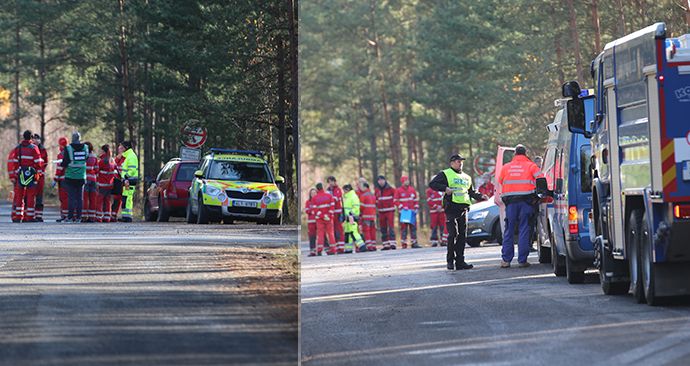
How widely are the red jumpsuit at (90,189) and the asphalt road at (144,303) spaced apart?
25.4 ft

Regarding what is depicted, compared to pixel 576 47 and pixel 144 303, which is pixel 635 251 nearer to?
pixel 144 303

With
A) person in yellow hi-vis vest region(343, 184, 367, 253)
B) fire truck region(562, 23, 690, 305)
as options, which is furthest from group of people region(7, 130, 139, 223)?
fire truck region(562, 23, 690, 305)

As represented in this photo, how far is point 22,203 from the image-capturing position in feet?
105

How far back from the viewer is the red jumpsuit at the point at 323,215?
113ft

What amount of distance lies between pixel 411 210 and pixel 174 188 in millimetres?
6729

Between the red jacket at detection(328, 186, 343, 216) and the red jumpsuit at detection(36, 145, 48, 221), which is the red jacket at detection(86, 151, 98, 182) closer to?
the red jumpsuit at detection(36, 145, 48, 221)

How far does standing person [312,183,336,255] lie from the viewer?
113ft

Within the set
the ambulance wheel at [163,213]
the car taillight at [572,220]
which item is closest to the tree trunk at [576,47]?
the ambulance wheel at [163,213]

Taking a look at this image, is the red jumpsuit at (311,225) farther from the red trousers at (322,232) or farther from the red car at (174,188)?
the red car at (174,188)

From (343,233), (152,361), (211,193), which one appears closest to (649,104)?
(152,361)

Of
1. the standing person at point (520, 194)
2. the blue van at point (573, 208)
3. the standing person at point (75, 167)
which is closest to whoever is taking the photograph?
the blue van at point (573, 208)

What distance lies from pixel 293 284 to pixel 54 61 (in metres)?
54.2

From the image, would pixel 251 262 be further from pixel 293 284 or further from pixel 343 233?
pixel 343 233

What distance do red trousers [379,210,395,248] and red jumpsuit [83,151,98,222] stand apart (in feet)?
24.4
